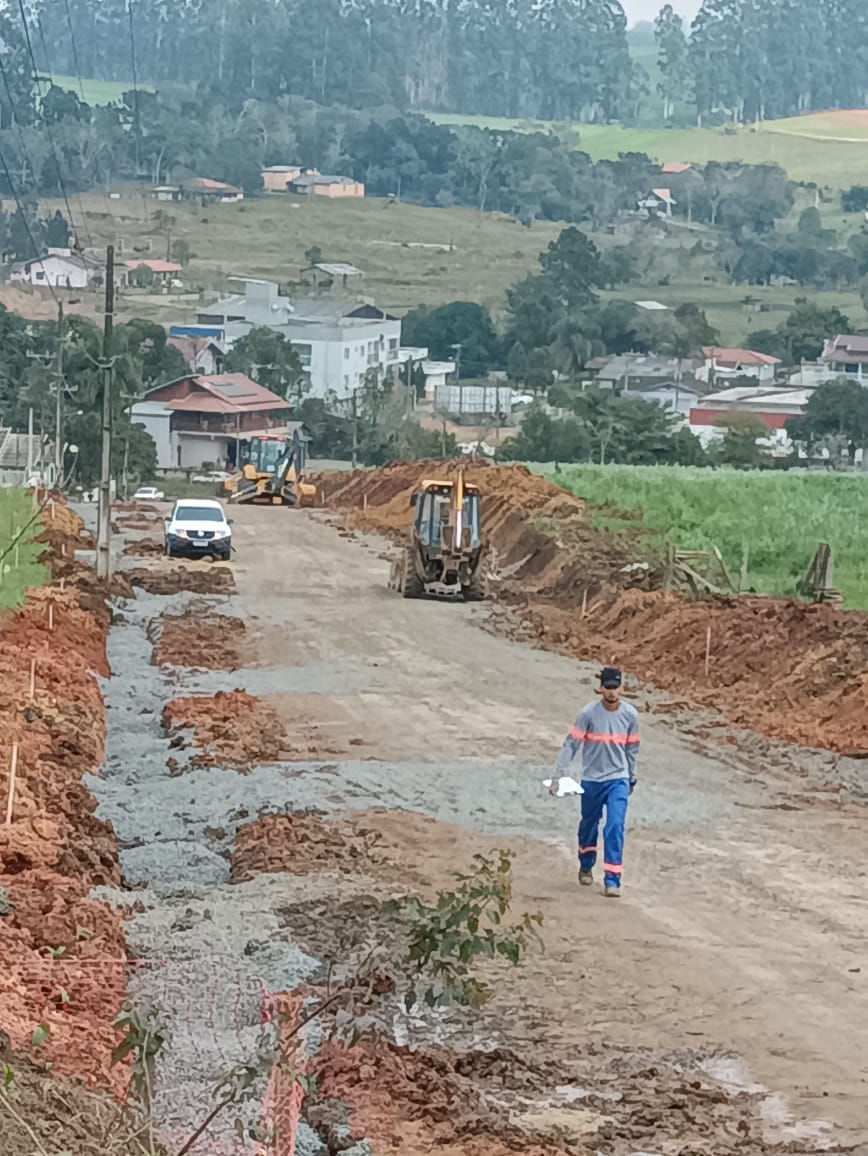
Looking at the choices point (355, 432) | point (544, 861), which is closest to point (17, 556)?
Result: point (544, 861)

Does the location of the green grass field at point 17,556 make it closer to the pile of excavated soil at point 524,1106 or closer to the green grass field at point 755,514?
the green grass field at point 755,514

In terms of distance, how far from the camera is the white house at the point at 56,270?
137 meters

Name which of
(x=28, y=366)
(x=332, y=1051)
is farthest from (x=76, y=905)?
(x=28, y=366)

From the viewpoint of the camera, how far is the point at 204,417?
95938 millimetres

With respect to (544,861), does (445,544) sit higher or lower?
lower

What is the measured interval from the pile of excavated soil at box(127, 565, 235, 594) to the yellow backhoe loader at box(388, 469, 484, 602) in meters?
3.99

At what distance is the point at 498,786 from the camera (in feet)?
65.1

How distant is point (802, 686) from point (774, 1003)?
13.6 m

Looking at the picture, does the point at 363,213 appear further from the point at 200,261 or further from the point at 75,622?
the point at 75,622

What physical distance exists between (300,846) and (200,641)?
15250 mm

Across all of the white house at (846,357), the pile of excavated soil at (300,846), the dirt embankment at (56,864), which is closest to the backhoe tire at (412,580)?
the dirt embankment at (56,864)

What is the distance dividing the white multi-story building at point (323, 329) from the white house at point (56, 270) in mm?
10800

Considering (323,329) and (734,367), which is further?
(734,367)

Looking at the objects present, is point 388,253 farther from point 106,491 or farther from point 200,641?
point 200,641
